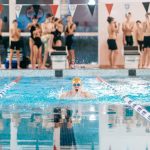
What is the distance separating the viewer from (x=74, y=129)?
20.5ft

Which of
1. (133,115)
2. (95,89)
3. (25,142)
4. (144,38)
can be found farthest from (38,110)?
(144,38)

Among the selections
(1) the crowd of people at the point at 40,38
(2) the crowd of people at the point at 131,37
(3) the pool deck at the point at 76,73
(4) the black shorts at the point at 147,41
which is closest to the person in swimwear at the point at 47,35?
(1) the crowd of people at the point at 40,38

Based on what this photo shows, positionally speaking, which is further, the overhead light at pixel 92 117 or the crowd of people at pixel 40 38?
the crowd of people at pixel 40 38

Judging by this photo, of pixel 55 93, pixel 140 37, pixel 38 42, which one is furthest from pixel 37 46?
pixel 55 93

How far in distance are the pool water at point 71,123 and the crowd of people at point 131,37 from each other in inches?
271

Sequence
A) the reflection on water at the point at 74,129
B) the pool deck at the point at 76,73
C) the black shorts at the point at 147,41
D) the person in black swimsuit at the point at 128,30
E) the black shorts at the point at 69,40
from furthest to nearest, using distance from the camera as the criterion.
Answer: the black shorts at the point at 69,40
the person in black swimsuit at the point at 128,30
the black shorts at the point at 147,41
the pool deck at the point at 76,73
the reflection on water at the point at 74,129

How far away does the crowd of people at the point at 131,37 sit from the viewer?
57.6ft

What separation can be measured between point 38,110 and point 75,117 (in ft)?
3.36

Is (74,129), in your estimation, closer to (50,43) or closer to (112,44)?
(50,43)

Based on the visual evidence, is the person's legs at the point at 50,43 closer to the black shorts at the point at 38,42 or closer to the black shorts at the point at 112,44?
the black shorts at the point at 38,42

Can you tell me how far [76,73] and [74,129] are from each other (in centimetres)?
1054

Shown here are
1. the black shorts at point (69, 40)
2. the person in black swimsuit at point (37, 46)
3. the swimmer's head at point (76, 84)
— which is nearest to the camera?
the swimmer's head at point (76, 84)

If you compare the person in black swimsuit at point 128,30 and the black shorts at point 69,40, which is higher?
the person in black swimsuit at point 128,30

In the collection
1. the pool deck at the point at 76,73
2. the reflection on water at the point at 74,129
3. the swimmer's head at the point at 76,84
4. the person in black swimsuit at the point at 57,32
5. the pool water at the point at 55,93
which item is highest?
the person in black swimsuit at the point at 57,32
